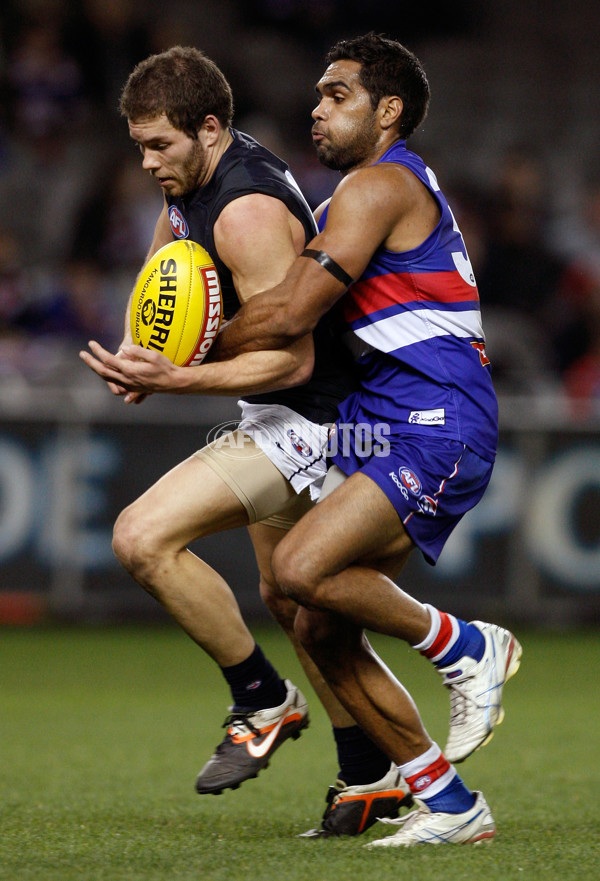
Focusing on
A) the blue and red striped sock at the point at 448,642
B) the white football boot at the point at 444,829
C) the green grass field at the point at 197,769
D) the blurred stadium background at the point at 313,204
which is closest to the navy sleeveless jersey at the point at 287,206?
the blue and red striped sock at the point at 448,642

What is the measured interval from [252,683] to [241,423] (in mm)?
906

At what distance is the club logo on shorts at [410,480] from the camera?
4023mm

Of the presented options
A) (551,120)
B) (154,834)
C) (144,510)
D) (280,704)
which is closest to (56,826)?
(154,834)

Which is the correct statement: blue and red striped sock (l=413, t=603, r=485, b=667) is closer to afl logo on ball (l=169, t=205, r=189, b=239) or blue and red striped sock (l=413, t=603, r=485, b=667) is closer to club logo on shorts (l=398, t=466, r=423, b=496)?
club logo on shorts (l=398, t=466, r=423, b=496)

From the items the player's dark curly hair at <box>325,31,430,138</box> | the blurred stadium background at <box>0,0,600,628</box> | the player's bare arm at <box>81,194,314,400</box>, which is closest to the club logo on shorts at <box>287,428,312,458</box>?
the player's bare arm at <box>81,194,314,400</box>

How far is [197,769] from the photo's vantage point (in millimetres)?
5590

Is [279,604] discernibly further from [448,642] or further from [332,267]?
[332,267]

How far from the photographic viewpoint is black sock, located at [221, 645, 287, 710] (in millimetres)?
4402

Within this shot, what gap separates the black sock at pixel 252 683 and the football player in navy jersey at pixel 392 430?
229 millimetres

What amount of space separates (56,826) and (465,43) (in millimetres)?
11967

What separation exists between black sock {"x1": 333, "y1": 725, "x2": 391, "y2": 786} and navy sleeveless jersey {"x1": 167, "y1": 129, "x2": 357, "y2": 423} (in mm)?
1131

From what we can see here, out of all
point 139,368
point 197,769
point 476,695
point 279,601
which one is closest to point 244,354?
point 139,368

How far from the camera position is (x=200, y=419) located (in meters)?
9.60

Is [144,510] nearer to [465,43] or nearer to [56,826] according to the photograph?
[56,826]
